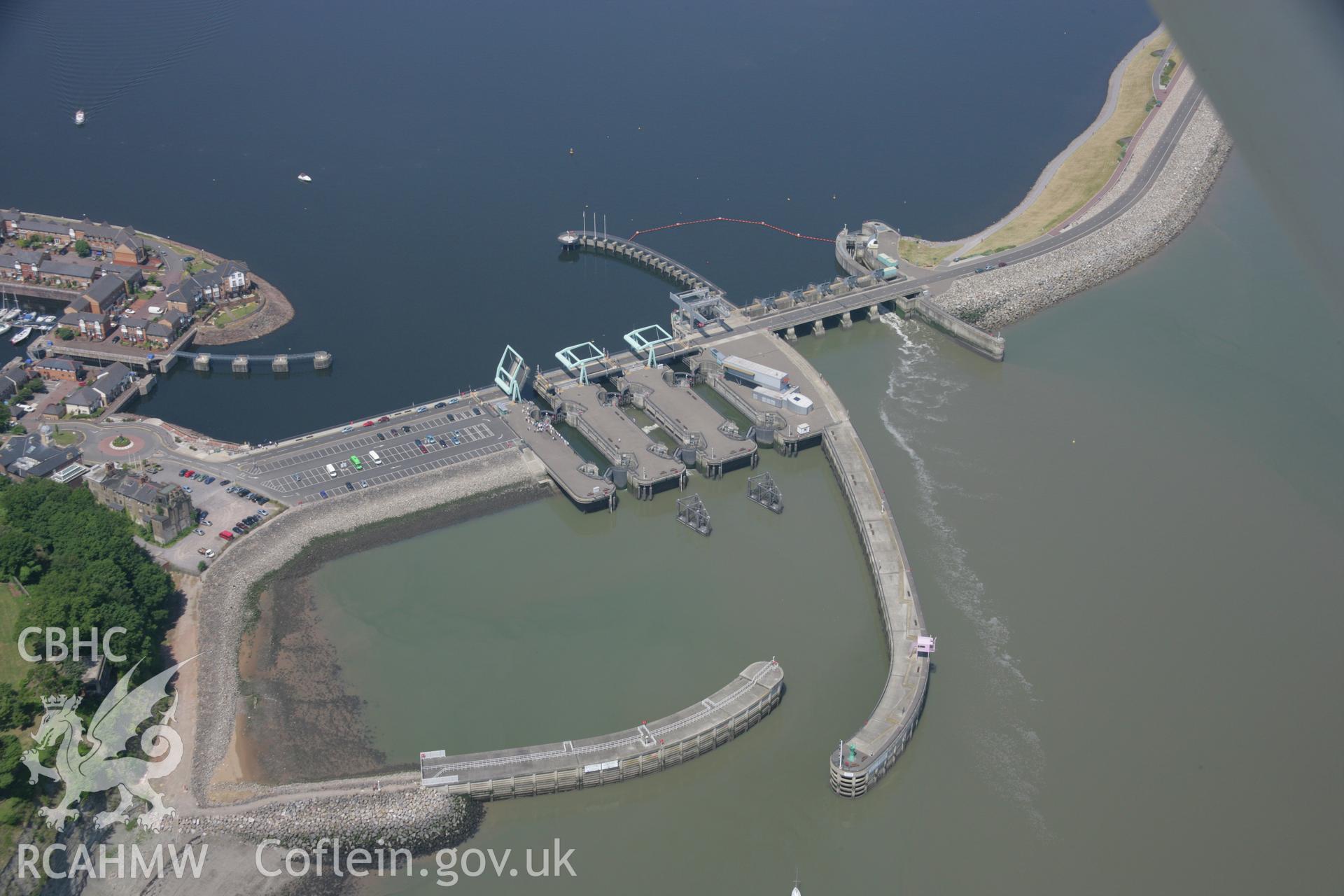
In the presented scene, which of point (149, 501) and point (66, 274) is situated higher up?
point (66, 274)

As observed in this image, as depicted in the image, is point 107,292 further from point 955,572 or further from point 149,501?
point 955,572

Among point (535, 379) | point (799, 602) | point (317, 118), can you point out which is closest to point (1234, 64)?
point (799, 602)

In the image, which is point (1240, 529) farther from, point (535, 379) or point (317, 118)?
point (317, 118)

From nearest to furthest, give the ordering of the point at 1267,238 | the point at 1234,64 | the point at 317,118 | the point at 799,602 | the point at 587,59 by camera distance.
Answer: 1. the point at 1234,64
2. the point at 799,602
3. the point at 1267,238
4. the point at 317,118
5. the point at 587,59

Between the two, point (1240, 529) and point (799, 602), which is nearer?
point (799, 602)

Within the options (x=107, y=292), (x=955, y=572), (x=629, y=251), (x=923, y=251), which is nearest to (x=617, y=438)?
(x=955, y=572)

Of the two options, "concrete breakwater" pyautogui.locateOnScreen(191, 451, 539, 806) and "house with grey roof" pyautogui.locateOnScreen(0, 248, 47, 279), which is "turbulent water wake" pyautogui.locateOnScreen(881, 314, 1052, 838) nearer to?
"concrete breakwater" pyautogui.locateOnScreen(191, 451, 539, 806)

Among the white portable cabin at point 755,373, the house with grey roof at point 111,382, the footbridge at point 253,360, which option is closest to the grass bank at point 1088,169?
the white portable cabin at point 755,373
